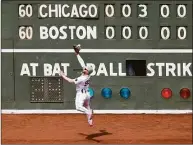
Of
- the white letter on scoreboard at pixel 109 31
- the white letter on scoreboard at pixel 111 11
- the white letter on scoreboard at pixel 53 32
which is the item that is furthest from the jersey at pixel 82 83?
the white letter on scoreboard at pixel 111 11

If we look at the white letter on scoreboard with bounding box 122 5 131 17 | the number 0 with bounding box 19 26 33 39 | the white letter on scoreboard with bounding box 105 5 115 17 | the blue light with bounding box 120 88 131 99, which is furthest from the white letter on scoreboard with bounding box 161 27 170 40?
the number 0 with bounding box 19 26 33 39

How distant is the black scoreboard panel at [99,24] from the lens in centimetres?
1379

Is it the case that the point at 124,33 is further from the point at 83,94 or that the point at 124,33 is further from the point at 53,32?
the point at 83,94

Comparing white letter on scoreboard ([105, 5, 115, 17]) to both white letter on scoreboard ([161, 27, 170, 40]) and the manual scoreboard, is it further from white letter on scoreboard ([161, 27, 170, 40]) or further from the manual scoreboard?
white letter on scoreboard ([161, 27, 170, 40])

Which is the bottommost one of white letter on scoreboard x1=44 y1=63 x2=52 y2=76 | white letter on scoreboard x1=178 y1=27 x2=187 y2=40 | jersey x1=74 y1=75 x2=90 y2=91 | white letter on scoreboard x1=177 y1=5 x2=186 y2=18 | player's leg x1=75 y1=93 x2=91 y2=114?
player's leg x1=75 y1=93 x2=91 y2=114

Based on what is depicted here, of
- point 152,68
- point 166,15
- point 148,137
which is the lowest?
point 148,137

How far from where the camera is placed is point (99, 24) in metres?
13.8

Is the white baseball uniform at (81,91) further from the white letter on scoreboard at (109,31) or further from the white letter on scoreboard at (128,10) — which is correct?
the white letter on scoreboard at (128,10)

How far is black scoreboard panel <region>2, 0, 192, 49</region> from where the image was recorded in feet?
45.2

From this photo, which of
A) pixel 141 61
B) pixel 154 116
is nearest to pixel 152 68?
pixel 141 61

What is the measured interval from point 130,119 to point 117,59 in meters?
1.93

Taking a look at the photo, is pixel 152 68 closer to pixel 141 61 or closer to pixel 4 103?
pixel 141 61

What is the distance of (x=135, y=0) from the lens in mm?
13734

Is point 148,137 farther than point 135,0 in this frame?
No
